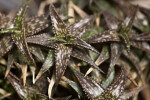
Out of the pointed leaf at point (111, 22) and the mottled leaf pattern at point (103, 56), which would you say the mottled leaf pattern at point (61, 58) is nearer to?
the mottled leaf pattern at point (103, 56)

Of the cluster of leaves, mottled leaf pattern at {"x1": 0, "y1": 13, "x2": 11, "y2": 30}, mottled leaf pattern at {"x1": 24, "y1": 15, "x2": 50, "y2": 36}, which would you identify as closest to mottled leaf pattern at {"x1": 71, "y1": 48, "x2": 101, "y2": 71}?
the cluster of leaves

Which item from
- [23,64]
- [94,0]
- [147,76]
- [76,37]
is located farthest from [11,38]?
[147,76]

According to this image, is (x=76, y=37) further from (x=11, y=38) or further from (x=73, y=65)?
(x=11, y=38)

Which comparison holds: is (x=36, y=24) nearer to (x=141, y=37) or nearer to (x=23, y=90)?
(x=23, y=90)

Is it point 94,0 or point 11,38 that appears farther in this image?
point 94,0

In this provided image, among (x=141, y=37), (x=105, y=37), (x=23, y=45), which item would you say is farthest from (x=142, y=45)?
(x=23, y=45)

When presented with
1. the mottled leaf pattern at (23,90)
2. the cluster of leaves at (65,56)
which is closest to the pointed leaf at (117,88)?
the cluster of leaves at (65,56)
